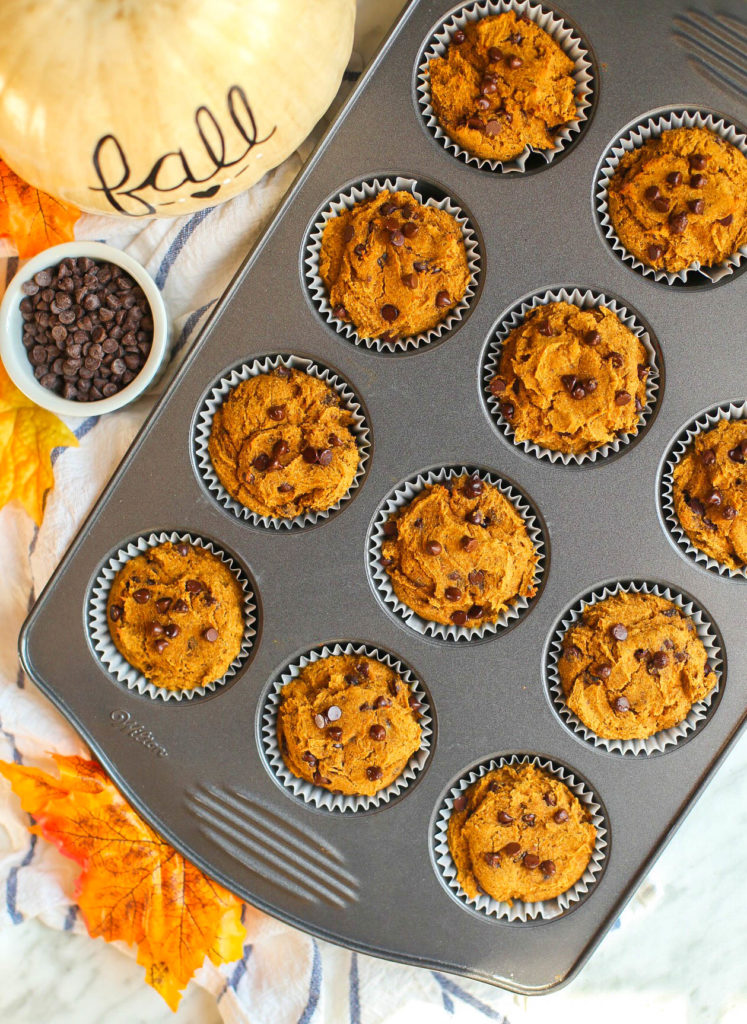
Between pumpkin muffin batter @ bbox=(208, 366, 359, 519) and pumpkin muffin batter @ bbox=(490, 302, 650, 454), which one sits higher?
pumpkin muffin batter @ bbox=(490, 302, 650, 454)

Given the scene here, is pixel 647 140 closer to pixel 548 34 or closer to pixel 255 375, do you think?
pixel 548 34

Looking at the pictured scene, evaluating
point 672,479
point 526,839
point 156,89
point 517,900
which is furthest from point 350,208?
point 517,900

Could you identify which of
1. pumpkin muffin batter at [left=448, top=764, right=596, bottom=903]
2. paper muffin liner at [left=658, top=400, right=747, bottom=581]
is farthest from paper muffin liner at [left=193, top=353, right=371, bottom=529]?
pumpkin muffin batter at [left=448, top=764, right=596, bottom=903]

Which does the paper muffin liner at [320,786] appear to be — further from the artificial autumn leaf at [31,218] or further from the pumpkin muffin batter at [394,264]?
the artificial autumn leaf at [31,218]

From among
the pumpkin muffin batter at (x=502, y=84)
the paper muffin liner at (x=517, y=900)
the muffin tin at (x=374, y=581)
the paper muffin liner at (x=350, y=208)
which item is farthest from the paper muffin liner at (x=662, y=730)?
the pumpkin muffin batter at (x=502, y=84)

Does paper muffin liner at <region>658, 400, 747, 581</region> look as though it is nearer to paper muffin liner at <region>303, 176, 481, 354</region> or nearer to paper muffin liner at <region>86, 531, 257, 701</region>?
paper muffin liner at <region>303, 176, 481, 354</region>

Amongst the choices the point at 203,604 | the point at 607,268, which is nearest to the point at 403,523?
the point at 203,604

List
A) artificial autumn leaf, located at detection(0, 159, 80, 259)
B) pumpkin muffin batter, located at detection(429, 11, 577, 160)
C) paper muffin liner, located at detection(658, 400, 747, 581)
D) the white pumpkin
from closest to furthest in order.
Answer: the white pumpkin
pumpkin muffin batter, located at detection(429, 11, 577, 160)
paper muffin liner, located at detection(658, 400, 747, 581)
artificial autumn leaf, located at detection(0, 159, 80, 259)
